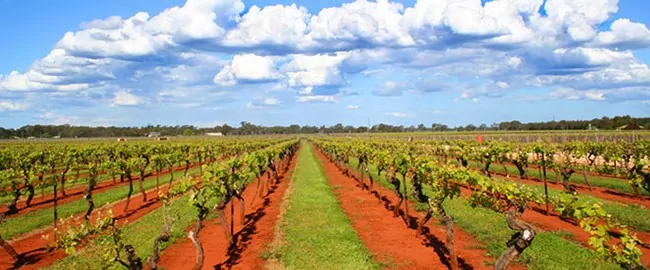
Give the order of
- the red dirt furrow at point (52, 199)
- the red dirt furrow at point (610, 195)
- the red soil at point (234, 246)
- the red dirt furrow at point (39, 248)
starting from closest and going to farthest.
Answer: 1. the red soil at point (234, 246)
2. the red dirt furrow at point (39, 248)
3. the red dirt furrow at point (610, 195)
4. the red dirt furrow at point (52, 199)

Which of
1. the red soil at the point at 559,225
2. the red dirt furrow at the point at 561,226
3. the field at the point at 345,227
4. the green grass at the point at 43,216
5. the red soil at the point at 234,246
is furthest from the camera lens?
the green grass at the point at 43,216

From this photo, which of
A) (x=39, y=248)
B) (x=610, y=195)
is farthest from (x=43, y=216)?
(x=610, y=195)

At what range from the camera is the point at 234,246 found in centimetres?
1345

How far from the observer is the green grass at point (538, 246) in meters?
10.5

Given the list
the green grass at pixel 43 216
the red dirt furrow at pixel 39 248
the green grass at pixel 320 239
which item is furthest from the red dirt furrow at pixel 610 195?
the green grass at pixel 43 216

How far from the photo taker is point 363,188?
2498cm


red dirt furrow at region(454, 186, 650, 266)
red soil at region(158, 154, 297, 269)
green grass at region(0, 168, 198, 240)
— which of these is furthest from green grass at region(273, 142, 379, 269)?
green grass at region(0, 168, 198, 240)

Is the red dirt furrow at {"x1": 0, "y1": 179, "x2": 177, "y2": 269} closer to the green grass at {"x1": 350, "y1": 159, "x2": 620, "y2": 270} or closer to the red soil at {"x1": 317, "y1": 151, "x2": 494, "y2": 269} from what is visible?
the red soil at {"x1": 317, "y1": 151, "x2": 494, "y2": 269}

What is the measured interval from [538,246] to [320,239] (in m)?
6.19

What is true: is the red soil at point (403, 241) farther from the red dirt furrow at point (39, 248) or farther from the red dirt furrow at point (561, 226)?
the red dirt furrow at point (39, 248)

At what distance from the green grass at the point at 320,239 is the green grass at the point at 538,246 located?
11.3 ft

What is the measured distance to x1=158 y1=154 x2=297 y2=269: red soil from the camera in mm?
11727

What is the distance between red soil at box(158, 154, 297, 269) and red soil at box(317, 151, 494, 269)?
3211mm

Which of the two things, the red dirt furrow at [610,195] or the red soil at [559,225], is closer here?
the red soil at [559,225]
